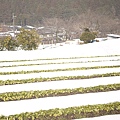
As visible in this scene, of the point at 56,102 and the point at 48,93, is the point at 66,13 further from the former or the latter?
the point at 56,102

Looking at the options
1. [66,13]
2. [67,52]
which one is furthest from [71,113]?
[66,13]

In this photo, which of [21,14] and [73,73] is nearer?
[73,73]

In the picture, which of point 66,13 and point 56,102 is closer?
point 56,102

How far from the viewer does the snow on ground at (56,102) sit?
31.2 feet

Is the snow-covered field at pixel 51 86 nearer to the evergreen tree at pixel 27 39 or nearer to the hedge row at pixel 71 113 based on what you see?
the hedge row at pixel 71 113

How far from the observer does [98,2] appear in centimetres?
7431

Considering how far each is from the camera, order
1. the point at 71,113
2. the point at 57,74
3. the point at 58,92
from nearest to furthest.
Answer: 1. the point at 71,113
2. the point at 58,92
3. the point at 57,74

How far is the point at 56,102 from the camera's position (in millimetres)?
10320

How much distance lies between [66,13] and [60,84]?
59.4 metres

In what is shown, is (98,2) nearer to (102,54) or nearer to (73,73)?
(102,54)

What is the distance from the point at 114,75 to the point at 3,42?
56.2 feet

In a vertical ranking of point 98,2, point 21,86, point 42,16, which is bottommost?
point 21,86

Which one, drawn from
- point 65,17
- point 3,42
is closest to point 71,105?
point 3,42

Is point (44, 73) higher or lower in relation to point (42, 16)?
lower
